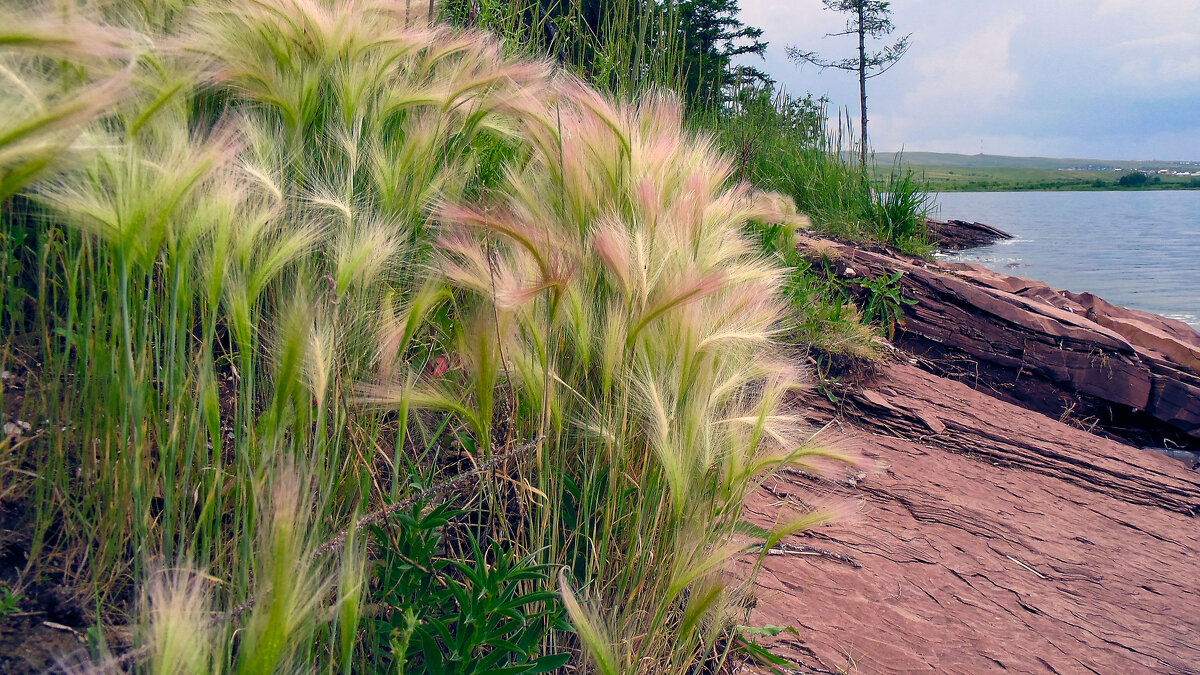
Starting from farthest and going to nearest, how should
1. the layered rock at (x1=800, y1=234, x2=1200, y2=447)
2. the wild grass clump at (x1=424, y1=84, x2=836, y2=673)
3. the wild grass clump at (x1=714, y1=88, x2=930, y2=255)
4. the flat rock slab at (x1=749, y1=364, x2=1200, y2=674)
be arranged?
the wild grass clump at (x1=714, y1=88, x2=930, y2=255) → the layered rock at (x1=800, y1=234, x2=1200, y2=447) → the flat rock slab at (x1=749, y1=364, x2=1200, y2=674) → the wild grass clump at (x1=424, y1=84, x2=836, y2=673)

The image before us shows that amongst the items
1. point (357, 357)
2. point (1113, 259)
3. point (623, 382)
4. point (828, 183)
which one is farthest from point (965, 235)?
point (357, 357)

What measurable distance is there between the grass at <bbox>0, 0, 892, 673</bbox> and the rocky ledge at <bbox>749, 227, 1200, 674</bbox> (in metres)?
0.49

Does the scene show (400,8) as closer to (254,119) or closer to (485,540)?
(254,119)

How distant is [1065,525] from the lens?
243cm

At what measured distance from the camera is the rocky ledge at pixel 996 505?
1.67m

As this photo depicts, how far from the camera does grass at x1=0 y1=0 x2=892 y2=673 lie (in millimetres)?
946

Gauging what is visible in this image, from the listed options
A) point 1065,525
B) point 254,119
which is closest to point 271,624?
point 254,119

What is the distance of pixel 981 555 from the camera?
2.10m

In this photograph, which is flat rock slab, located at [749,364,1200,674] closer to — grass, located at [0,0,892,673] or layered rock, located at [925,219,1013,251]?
grass, located at [0,0,892,673]

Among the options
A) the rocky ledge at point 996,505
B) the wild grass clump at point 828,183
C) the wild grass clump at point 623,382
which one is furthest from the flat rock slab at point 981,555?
the wild grass clump at point 828,183

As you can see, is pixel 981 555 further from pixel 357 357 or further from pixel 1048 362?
pixel 1048 362

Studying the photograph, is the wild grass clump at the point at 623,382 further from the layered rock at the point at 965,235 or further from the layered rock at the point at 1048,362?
the layered rock at the point at 965,235

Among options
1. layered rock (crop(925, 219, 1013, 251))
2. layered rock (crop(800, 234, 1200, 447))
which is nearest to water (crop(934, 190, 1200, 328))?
layered rock (crop(925, 219, 1013, 251))

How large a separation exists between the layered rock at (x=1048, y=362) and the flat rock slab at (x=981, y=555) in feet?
1.72
